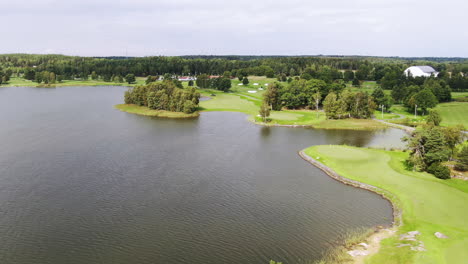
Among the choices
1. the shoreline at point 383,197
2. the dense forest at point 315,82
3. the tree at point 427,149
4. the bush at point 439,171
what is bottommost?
the shoreline at point 383,197

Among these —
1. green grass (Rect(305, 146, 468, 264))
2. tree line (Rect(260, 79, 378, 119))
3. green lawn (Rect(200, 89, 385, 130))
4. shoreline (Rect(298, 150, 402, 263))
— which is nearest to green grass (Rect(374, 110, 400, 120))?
tree line (Rect(260, 79, 378, 119))

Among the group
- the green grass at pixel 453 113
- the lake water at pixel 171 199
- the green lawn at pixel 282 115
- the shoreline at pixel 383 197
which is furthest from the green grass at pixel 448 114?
the shoreline at pixel 383 197

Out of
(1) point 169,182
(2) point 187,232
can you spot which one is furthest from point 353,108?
(2) point 187,232

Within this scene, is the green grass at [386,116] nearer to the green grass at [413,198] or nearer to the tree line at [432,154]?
the green grass at [413,198]

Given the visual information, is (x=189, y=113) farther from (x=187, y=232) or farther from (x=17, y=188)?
(x=187, y=232)

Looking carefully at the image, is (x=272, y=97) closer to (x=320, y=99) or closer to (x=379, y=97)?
(x=320, y=99)

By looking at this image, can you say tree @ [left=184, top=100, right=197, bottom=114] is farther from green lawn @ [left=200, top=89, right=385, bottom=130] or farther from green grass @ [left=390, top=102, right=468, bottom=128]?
green grass @ [left=390, top=102, right=468, bottom=128]

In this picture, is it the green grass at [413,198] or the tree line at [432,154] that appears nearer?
the green grass at [413,198]
